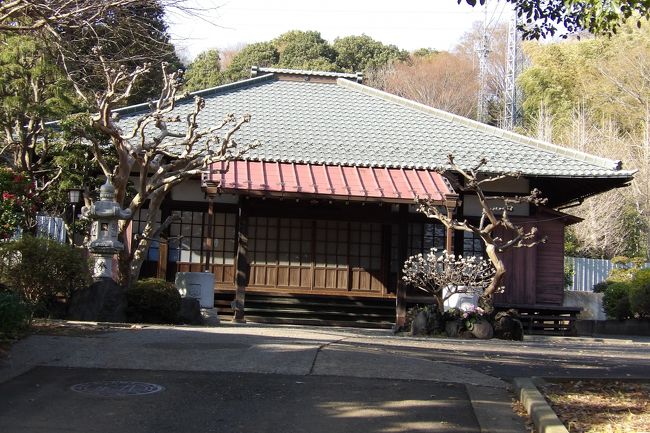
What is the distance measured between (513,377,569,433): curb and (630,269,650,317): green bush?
13.0 metres

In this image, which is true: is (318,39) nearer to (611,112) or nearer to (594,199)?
(611,112)

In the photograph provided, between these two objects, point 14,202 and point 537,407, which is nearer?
point 537,407

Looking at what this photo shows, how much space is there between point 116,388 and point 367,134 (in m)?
13.8

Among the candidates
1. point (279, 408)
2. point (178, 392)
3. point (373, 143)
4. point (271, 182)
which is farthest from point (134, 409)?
point (373, 143)

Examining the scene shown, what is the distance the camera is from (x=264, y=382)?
721cm

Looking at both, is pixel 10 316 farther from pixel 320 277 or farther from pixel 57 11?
pixel 320 277

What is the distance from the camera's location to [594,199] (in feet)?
98.5

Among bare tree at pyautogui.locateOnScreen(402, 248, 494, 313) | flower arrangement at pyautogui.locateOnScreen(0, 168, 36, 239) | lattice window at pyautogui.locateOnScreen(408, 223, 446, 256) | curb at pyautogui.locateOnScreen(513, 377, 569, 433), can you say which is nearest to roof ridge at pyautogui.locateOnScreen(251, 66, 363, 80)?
lattice window at pyautogui.locateOnScreen(408, 223, 446, 256)

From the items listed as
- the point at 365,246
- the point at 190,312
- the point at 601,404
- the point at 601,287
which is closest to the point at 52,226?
the point at 190,312

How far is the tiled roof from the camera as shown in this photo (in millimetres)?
18391

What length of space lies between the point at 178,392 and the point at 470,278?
9772 millimetres

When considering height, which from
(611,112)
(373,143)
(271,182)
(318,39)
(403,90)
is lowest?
(271,182)

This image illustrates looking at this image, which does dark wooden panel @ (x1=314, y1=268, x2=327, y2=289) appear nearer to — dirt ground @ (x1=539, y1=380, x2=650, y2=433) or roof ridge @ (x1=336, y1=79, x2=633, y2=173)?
roof ridge @ (x1=336, y1=79, x2=633, y2=173)

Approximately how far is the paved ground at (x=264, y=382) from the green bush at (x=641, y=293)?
9363 millimetres
